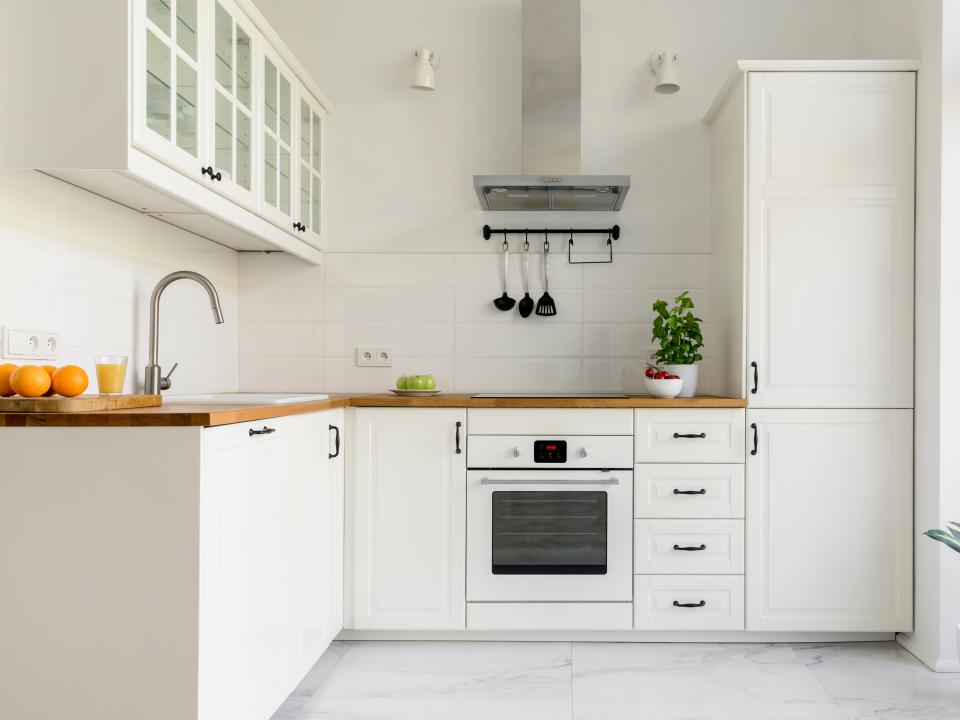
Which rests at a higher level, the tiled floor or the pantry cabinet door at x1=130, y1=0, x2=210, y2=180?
the pantry cabinet door at x1=130, y1=0, x2=210, y2=180

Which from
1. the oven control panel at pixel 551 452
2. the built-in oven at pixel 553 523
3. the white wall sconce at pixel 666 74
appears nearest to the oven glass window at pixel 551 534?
the built-in oven at pixel 553 523

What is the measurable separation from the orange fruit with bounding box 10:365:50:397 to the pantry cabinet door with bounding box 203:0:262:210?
75 cm

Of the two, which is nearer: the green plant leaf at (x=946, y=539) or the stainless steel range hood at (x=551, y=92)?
the green plant leaf at (x=946, y=539)

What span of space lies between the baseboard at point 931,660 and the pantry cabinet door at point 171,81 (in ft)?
8.86

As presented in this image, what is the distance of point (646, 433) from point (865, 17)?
1.98 meters

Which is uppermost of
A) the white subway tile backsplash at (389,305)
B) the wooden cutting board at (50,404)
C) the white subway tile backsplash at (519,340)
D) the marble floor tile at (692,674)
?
the white subway tile backsplash at (389,305)

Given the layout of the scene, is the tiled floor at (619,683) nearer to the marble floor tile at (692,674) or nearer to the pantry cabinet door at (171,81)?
the marble floor tile at (692,674)

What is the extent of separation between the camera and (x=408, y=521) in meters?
2.82

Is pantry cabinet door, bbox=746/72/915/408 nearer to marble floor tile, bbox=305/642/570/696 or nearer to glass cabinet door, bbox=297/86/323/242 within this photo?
marble floor tile, bbox=305/642/570/696

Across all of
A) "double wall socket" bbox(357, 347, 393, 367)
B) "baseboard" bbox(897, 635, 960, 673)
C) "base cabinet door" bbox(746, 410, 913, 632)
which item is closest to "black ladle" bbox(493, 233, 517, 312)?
"double wall socket" bbox(357, 347, 393, 367)

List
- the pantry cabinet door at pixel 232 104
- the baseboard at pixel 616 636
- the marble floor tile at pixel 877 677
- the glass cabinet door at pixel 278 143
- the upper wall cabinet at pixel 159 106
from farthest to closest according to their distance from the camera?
the baseboard at pixel 616 636
the glass cabinet door at pixel 278 143
the marble floor tile at pixel 877 677
the pantry cabinet door at pixel 232 104
the upper wall cabinet at pixel 159 106

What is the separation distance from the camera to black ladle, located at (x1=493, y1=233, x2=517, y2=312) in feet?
11.2

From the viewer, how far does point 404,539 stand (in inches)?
111

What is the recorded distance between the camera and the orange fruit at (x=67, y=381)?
170 centimetres
